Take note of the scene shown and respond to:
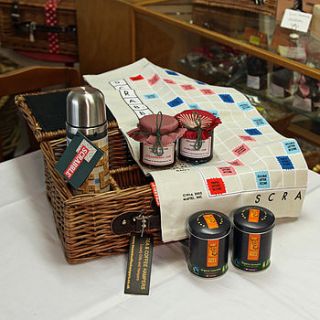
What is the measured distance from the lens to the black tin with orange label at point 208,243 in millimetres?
940

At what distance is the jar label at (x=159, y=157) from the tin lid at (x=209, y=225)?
0.15m

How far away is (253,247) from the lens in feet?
3.19

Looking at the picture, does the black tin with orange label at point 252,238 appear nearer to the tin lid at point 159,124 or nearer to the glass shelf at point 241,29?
the tin lid at point 159,124

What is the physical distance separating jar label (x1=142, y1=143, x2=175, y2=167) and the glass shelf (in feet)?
1.53

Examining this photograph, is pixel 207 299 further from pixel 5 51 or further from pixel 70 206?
pixel 5 51

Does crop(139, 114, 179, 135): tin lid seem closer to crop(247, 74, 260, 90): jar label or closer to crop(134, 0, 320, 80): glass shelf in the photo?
crop(134, 0, 320, 80): glass shelf

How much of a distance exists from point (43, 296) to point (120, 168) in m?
0.34

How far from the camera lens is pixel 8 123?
2291 millimetres

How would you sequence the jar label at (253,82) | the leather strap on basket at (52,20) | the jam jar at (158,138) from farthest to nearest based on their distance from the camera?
the leather strap on basket at (52,20) → the jar label at (253,82) → the jam jar at (158,138)

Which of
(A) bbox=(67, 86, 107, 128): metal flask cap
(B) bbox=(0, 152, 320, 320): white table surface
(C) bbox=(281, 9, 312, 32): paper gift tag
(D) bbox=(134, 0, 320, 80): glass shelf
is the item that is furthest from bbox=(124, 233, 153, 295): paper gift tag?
(C) bbox=(281, 9, 312, 32): paper gift tag

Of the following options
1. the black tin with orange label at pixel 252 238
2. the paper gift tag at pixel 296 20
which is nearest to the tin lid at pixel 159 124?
the black tin with orange label at pixel 252 238

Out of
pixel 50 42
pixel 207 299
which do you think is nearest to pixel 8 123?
pixel 50 42

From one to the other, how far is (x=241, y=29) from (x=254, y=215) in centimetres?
85

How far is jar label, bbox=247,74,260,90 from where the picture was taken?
1725 mm
